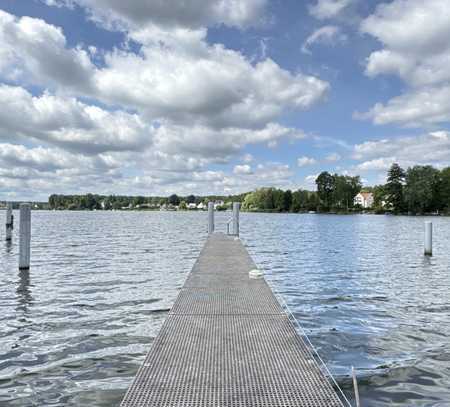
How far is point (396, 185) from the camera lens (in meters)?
109

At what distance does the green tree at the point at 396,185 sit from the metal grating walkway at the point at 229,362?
111034 mm

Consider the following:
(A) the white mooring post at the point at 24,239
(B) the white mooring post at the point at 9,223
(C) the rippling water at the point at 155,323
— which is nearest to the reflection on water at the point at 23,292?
(C) the rippling water at the point at 155,323

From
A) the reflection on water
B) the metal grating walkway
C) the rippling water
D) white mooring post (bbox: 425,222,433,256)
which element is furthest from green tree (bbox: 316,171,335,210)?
the metal grating walkway

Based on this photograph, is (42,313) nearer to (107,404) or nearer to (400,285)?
(107,404)

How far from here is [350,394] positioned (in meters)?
4.94

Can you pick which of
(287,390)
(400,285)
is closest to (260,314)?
(287,390)

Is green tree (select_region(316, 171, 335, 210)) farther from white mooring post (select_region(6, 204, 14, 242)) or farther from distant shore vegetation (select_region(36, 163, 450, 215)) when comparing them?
white mooring post (select_region(6, 204, 14, 242))

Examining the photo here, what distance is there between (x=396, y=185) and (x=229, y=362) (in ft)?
376

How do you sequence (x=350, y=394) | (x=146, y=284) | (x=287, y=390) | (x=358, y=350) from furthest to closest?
(x=146, y=284)
(x=358, y=350)
(x=350, y=394)
(x=287, y=390)

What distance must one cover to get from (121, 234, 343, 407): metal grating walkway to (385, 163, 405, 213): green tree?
111m

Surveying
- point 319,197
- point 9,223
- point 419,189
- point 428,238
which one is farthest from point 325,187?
point 9,223

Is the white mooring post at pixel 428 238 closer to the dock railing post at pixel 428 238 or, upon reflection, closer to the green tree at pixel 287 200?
the dock railing post at pixel 428 238

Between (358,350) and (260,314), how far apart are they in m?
1.70

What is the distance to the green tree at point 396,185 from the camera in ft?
355
